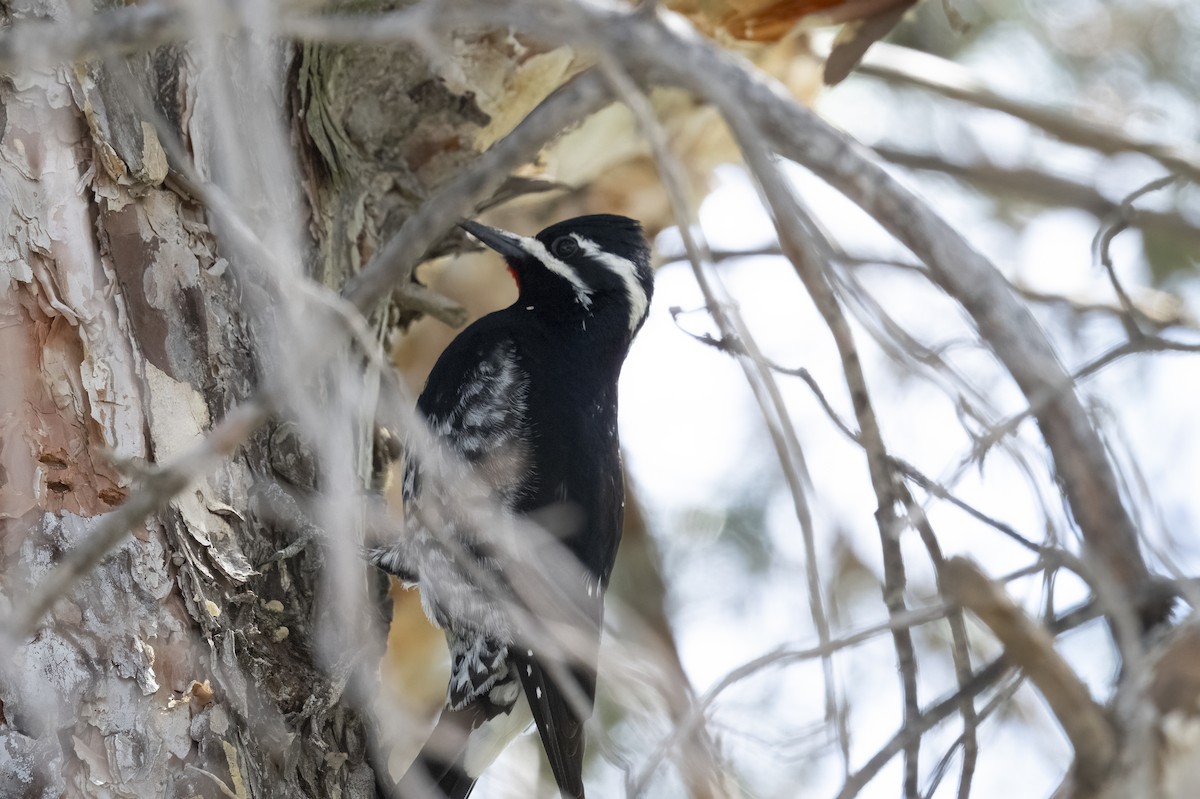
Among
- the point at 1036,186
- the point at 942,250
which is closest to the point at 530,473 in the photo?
the point at 942,250

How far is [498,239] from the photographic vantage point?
388 centimetres

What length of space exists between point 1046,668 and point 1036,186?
3.50 metres

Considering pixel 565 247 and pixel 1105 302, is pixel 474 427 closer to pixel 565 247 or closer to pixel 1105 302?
pixel 565 247

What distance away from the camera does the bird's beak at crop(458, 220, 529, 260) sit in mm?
3807

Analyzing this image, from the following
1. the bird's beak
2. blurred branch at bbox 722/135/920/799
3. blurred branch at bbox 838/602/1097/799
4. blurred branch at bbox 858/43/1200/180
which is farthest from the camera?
blurred branch at bbox 858/43/1200/180

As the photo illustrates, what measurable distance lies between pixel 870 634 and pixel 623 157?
10.2 ft

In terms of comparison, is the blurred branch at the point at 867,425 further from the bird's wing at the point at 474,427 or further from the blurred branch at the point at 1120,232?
the bird's wing at the point at 474,427

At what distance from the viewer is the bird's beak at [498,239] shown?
3807mm

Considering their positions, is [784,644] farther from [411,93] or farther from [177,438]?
[411,93]

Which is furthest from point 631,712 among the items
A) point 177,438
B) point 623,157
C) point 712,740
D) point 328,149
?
point 623,157

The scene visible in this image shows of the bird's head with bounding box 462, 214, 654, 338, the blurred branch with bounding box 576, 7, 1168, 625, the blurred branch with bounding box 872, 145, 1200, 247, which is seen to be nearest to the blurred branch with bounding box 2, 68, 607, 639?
the blurred branch with bounding box 576, 7, 1168, 625

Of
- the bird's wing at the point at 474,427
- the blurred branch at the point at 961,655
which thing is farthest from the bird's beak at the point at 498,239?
the blurred branch at the point at 961,655

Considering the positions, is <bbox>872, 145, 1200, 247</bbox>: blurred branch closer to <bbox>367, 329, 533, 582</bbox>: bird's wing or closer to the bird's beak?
the bird's beak

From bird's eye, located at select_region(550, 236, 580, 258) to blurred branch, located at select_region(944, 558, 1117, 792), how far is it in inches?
101
